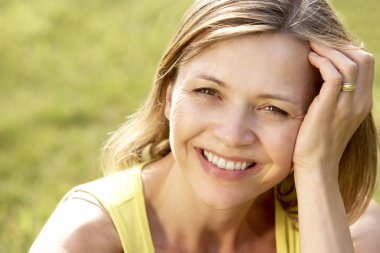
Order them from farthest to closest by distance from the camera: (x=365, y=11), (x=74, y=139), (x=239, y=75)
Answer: (x=365, y=11) < (x=74, y=139) < (x=239, y=75)

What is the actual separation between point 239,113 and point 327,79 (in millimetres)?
345

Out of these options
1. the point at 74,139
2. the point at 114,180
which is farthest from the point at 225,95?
the point at 74,139

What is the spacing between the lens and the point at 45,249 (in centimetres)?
316

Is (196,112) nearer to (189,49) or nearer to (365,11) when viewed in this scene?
(189,49)

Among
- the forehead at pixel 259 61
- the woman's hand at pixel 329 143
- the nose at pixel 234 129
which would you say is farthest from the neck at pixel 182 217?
the forehead at pixel 259 61

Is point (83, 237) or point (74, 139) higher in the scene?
point (74, 139)

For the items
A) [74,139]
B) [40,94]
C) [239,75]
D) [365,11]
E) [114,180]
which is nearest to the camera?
[239,75]

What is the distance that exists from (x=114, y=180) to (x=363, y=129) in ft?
3.15

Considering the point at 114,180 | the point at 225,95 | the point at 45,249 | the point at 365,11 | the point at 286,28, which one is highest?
the point at 365,11

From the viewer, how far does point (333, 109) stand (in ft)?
11.0

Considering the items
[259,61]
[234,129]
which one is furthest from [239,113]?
[259,61]

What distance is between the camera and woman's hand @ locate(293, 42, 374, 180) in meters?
3.26

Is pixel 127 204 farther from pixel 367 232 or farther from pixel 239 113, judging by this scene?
pixel 367 232

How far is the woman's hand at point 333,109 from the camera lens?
10.7 feet
